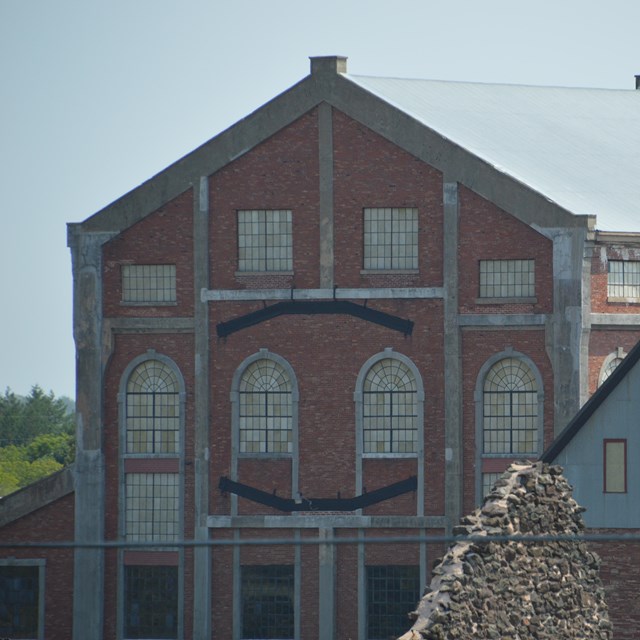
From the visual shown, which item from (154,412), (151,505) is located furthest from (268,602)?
(154,412)

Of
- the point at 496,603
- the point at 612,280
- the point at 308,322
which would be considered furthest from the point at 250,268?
the point at 496,603

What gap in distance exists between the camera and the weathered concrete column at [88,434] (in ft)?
181

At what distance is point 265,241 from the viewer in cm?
5512

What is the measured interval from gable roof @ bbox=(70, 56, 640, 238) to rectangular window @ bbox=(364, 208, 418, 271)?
163 centimetres

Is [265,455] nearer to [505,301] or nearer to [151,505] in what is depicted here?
[151,505]

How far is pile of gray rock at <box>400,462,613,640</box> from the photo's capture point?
33.4 m

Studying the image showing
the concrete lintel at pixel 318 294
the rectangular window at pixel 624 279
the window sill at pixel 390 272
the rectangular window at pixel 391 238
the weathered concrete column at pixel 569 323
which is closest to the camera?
the weathered concrete column at pixel 569 323

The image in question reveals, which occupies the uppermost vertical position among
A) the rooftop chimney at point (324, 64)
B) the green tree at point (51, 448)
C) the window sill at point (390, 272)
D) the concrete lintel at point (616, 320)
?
the rooftop chimney at point (324, 64)

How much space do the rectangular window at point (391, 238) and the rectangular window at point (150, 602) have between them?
960cm

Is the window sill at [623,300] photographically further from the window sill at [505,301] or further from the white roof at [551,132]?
the window sill at [505,301]

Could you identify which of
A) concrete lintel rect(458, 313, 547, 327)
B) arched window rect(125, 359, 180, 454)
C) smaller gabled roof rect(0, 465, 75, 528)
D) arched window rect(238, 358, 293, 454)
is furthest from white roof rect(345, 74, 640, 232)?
smaller gabled roof rect(0, 465, 75, 528)

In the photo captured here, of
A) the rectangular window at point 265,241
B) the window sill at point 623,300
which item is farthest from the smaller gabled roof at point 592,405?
the rectangular window at point 265,241

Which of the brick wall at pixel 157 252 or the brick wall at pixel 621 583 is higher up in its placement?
the brick wall at pixel 157 252

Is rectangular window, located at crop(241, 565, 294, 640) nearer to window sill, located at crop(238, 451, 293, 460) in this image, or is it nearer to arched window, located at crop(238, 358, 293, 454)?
window sill, located at crop(238, 451, 293, 460)
